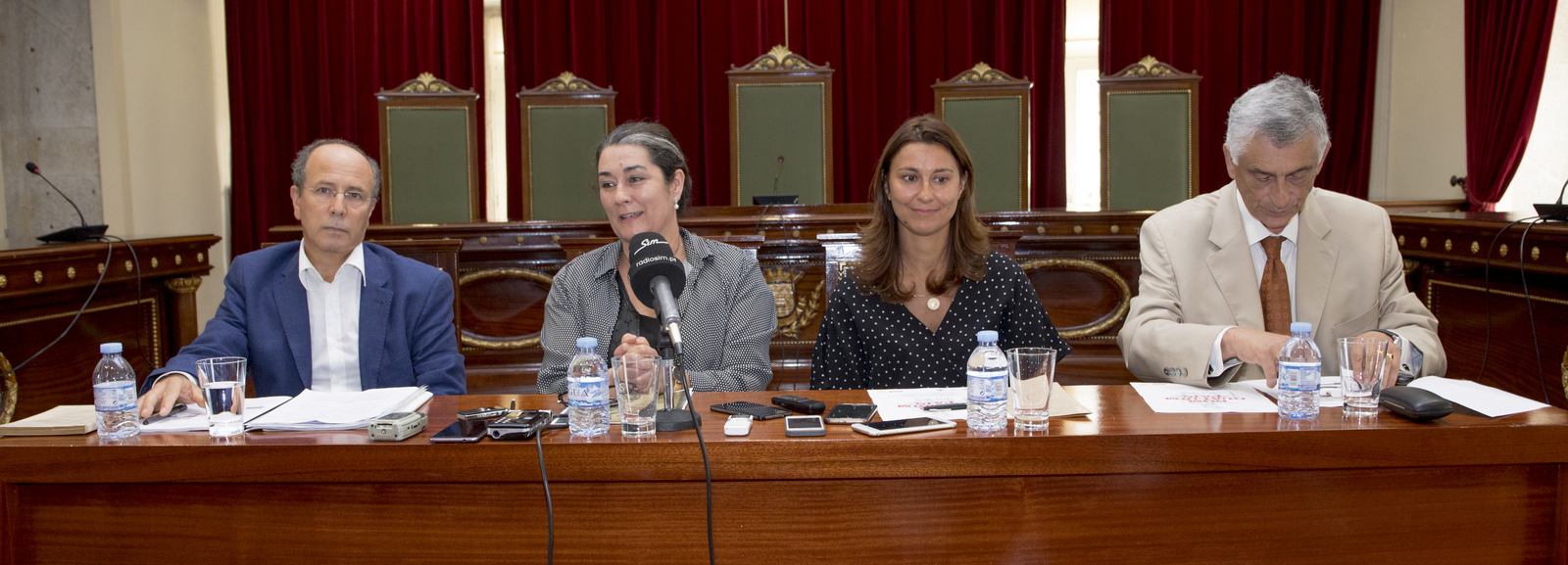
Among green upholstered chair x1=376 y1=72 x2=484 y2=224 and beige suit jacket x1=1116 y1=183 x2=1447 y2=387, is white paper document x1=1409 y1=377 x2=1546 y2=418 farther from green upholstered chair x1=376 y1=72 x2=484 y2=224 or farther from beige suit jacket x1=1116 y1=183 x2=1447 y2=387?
green upholstered chair x1=376 y1=72 x2=484 y2=224

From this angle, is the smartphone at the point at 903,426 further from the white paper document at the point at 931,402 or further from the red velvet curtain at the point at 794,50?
the red velvet curtain at the point at 794,50

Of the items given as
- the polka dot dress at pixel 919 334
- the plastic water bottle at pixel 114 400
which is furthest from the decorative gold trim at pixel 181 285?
the polka dot dress at pixel 919 334

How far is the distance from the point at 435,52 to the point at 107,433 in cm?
510

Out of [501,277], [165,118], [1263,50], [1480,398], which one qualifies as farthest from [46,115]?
[1263,50]

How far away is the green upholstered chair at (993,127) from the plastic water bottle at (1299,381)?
11.6 ft

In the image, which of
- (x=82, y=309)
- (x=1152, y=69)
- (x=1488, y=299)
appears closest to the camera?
(x=1488, y=299)

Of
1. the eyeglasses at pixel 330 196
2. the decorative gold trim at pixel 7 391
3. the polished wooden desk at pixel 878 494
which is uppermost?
the eyeglasses at pixel 330 196

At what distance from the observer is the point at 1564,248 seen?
91.8 inches

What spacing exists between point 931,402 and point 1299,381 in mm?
512

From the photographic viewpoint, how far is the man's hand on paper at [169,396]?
1.40 meters

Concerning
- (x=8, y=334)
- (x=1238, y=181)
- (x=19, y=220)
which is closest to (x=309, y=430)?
(x=1238, y=181)

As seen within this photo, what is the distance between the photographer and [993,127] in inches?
190

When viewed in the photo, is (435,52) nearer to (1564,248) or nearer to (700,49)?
(700,49)

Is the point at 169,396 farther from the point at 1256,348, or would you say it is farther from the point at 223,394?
the point at 1256,348
